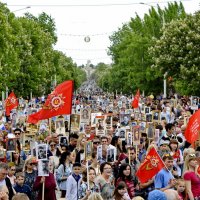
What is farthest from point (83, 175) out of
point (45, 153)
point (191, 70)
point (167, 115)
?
point (191, 70)

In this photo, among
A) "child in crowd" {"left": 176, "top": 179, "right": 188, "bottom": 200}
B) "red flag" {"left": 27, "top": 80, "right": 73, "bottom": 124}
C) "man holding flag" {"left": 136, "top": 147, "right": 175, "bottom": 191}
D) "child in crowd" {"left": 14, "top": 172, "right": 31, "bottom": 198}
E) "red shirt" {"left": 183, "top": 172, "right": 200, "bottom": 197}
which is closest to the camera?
"child in crowd" {"left": 176, "top": 179, "right": 188, "bottom": 200}

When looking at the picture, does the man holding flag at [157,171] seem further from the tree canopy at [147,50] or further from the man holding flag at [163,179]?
the tree canopy at [147,50]

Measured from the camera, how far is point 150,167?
1333 centimetres

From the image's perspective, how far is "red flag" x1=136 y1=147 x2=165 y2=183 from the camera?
13242 millimetres

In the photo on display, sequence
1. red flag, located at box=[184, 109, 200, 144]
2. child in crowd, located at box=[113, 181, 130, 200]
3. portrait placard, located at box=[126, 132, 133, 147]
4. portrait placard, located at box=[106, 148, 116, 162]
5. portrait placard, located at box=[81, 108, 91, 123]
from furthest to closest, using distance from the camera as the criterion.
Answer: portrait placard, located at box=[81, 108, 91, 123] < portrait placard, located at box=[126, 132, 133, 147] < red flag, located at box=[184, 109, 200, 144] < portrait placard, located at box=[106, 148, 116, 162] < child in crowd, located at box=[113, 181, 130, 200]

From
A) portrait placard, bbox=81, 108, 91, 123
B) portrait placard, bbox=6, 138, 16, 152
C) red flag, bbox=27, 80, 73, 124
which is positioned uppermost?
red flag, bbox=27, 80, 73, 124

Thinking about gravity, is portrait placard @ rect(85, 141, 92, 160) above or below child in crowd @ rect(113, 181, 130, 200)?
above

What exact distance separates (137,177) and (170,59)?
99.2 ft

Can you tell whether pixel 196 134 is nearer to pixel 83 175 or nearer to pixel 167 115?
pixel 83 175

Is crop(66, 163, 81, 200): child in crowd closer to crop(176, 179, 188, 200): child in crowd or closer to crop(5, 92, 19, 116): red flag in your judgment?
crop(176, 179, 188, 200): child in crowd

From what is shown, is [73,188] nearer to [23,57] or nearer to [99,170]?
[99,170]

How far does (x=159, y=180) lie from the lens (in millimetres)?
13102

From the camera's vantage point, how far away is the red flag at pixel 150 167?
1324 centimetres

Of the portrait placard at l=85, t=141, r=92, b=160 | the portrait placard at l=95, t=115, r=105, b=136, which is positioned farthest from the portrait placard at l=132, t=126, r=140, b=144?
the portrait placard at l=85, t=141, r=92, b=160
